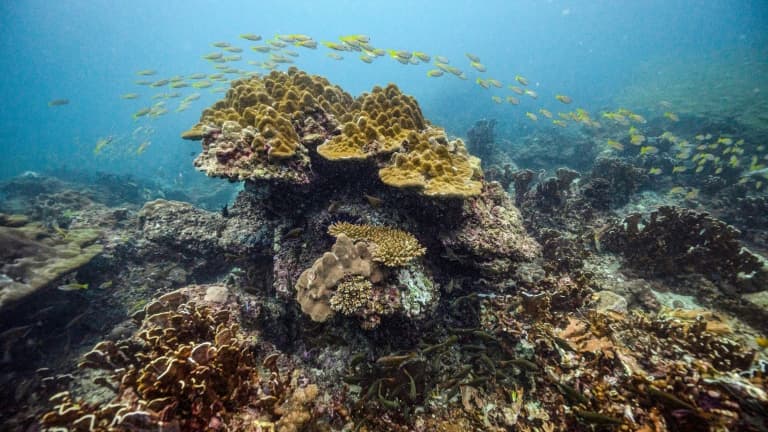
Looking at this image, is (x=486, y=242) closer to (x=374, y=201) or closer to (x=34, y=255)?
(x=374, y=201)

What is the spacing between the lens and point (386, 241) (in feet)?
13.9

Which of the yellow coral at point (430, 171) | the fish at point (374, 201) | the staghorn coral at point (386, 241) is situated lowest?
the staghorn coral at point (386, 241)

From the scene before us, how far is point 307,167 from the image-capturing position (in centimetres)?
479

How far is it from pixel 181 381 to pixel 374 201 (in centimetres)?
320

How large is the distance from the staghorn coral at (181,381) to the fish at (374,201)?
8.59 feet

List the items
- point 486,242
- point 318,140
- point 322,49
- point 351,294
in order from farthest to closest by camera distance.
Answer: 1. point 322,49
2. point 318,140
3. point 486,242
4. point 351,294

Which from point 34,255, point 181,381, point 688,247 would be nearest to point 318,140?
point 181,381

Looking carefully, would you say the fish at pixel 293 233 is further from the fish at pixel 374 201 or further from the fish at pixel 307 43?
the fish at pixel 307 43

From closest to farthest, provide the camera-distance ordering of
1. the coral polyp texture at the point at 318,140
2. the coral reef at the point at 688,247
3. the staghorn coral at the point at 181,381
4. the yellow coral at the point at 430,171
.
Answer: the staghorn coral at the point at 181,381 < the yellow coral at the point at 430,171 < the coral polyp texture at the point at 318,140 < the coral reef at the point at 688,247

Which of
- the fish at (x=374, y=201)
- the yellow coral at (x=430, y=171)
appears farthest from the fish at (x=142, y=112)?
the yellow coral at (x=430, y=171)

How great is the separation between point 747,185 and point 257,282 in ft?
50.5

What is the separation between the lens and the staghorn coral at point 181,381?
2703mm

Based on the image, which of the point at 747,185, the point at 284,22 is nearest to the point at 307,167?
the point at 747,185

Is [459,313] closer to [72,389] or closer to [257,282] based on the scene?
[257,282]
